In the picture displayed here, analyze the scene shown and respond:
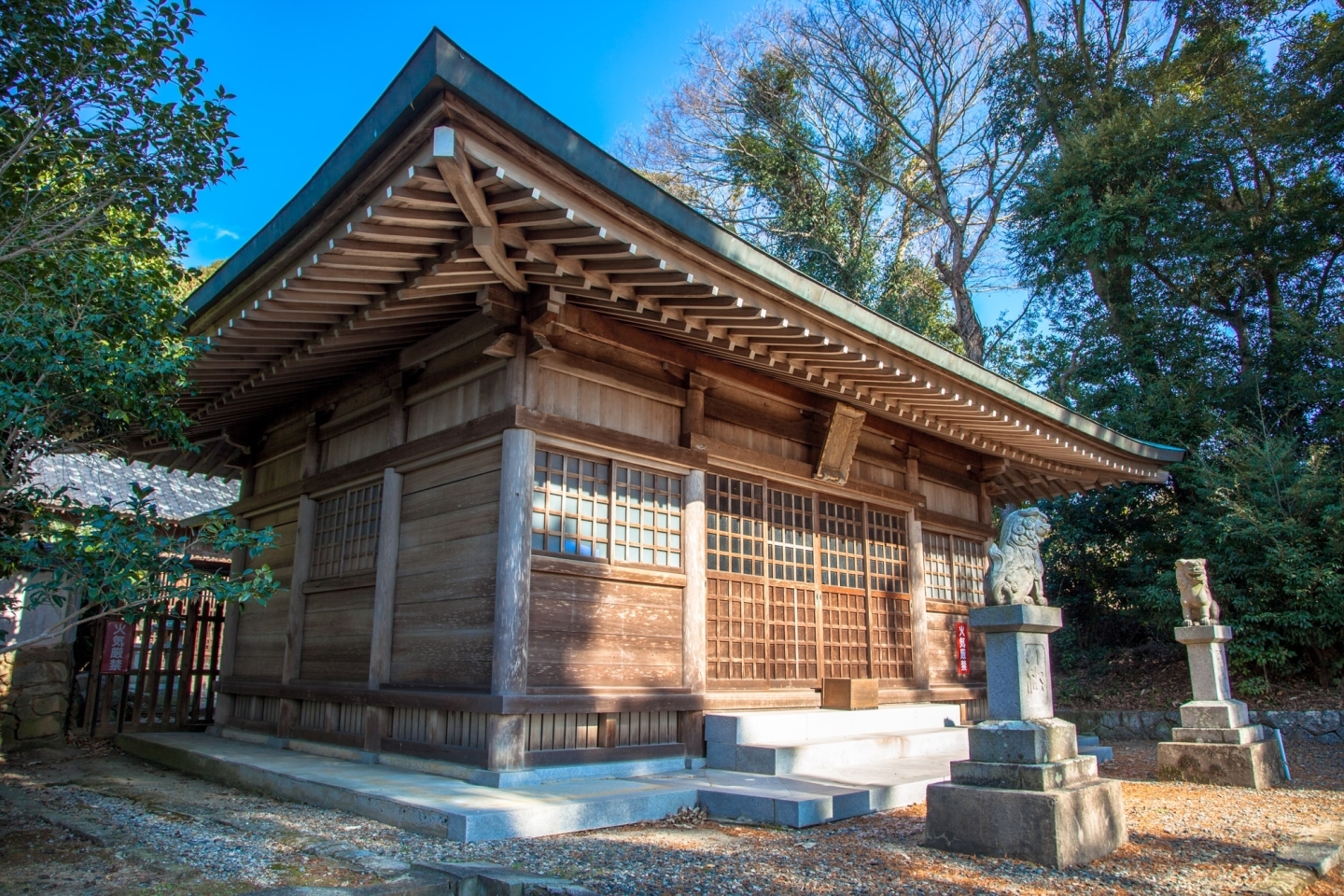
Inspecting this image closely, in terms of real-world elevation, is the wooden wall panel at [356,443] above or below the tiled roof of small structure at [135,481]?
below

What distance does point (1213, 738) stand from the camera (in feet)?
24.8

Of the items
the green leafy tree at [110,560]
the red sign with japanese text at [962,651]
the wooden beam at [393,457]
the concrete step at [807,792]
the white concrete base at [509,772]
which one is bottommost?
the concrete step at [807,792]

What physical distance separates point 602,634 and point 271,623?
4.26m

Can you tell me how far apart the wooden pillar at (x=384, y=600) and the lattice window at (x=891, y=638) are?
482 cm

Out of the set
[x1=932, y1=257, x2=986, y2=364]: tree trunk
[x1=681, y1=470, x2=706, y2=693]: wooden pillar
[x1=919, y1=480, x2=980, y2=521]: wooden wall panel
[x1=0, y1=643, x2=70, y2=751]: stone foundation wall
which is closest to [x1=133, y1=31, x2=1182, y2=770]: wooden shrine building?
[x1=681, y1=470, x2=706, y2=693]: wooden pillar

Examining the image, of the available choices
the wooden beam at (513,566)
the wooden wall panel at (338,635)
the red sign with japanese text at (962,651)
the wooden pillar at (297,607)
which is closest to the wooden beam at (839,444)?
the red sign with japanese text at (962,651)

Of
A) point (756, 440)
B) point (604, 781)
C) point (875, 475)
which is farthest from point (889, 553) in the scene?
point (604, 781)

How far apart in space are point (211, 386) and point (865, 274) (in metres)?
16.5

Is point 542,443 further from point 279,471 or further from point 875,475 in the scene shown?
point 279,471

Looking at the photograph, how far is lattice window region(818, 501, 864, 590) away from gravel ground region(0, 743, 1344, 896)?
293cm

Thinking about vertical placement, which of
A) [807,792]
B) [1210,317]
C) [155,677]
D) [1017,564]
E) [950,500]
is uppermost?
[1210,317]

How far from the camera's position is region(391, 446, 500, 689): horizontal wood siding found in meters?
5.96

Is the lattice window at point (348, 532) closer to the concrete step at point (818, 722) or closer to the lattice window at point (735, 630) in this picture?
the lattice window at point (735, 630)

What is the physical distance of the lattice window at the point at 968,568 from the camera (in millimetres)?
10398
